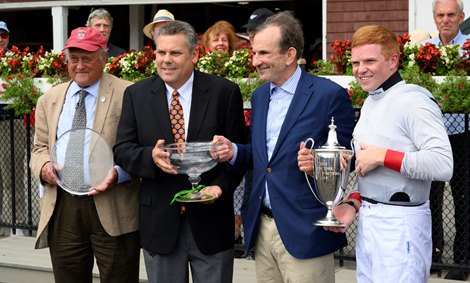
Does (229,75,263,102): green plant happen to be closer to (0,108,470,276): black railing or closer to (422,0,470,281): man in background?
(0,108,470,276): black railing

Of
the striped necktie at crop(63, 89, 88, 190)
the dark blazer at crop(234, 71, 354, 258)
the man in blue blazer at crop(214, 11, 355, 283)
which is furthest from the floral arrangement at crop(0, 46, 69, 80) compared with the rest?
the dark blazer at crop(234, 71, 354, 258)

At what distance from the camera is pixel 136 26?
16781mm

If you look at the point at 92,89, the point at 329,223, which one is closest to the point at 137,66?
the point at 92,89

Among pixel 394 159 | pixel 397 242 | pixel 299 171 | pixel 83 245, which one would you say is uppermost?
pixel 394 159

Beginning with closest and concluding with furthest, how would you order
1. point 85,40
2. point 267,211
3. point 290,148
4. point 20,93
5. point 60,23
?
point 290,148 < point 267,211 < point 85,40 < point 20,93 < point 60,23

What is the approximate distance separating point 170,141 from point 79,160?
62 cm

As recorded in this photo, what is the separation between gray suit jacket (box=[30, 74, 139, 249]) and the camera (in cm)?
495

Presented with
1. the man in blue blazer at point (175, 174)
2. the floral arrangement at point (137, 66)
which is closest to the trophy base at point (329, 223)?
the man in blue blazer at point (175, 174)

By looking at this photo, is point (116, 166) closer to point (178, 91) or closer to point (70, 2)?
point (178, 91)

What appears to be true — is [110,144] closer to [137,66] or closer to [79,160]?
[79,160]

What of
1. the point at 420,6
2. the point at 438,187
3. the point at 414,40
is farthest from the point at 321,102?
the point at 420,6

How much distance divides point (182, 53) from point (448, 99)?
237 cm

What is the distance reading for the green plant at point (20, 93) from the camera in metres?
7.55

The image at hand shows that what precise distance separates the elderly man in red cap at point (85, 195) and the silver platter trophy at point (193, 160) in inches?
23.0
